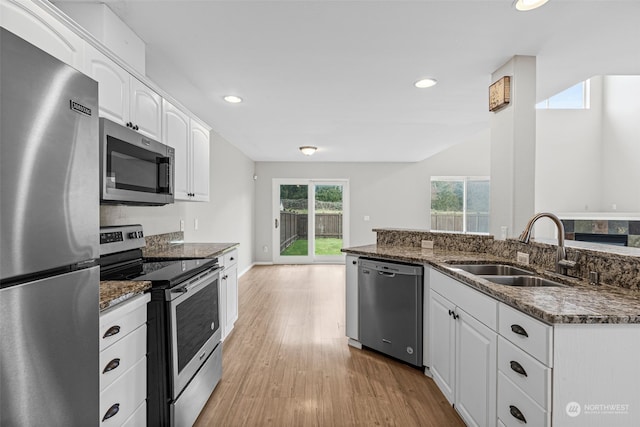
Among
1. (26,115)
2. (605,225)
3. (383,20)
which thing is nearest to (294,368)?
(26,115)

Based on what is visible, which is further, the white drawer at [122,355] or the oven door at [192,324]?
the oven door at [192,324]

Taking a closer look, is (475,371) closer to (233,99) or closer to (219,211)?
(233,99)

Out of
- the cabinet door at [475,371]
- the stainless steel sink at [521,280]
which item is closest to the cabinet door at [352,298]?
the cabinet door at [475,371]

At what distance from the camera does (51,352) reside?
853mm

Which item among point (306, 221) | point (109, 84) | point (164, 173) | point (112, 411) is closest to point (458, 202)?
point (306, 221)

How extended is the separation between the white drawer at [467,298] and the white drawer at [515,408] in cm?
25

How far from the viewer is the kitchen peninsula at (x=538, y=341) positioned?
1125 millimetres

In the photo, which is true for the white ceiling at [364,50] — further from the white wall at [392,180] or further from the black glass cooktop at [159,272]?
the white wall at [392,180]

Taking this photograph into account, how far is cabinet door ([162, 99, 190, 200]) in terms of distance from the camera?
240 centimetres

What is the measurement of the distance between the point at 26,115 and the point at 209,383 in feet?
6.19

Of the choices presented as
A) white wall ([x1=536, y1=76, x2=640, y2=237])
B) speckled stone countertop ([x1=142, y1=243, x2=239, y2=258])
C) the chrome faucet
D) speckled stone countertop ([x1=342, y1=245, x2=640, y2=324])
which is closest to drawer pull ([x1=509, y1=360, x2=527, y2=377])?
speckled stone countertop ([x1=342, y1=245, x2=640, y2=324])

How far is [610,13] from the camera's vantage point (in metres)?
1.85

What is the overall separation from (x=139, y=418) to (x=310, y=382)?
1158 millimetres

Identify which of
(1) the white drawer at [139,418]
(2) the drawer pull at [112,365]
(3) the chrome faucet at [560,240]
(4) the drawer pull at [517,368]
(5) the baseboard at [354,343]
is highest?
(3) the chrome faucet at [560,240]
